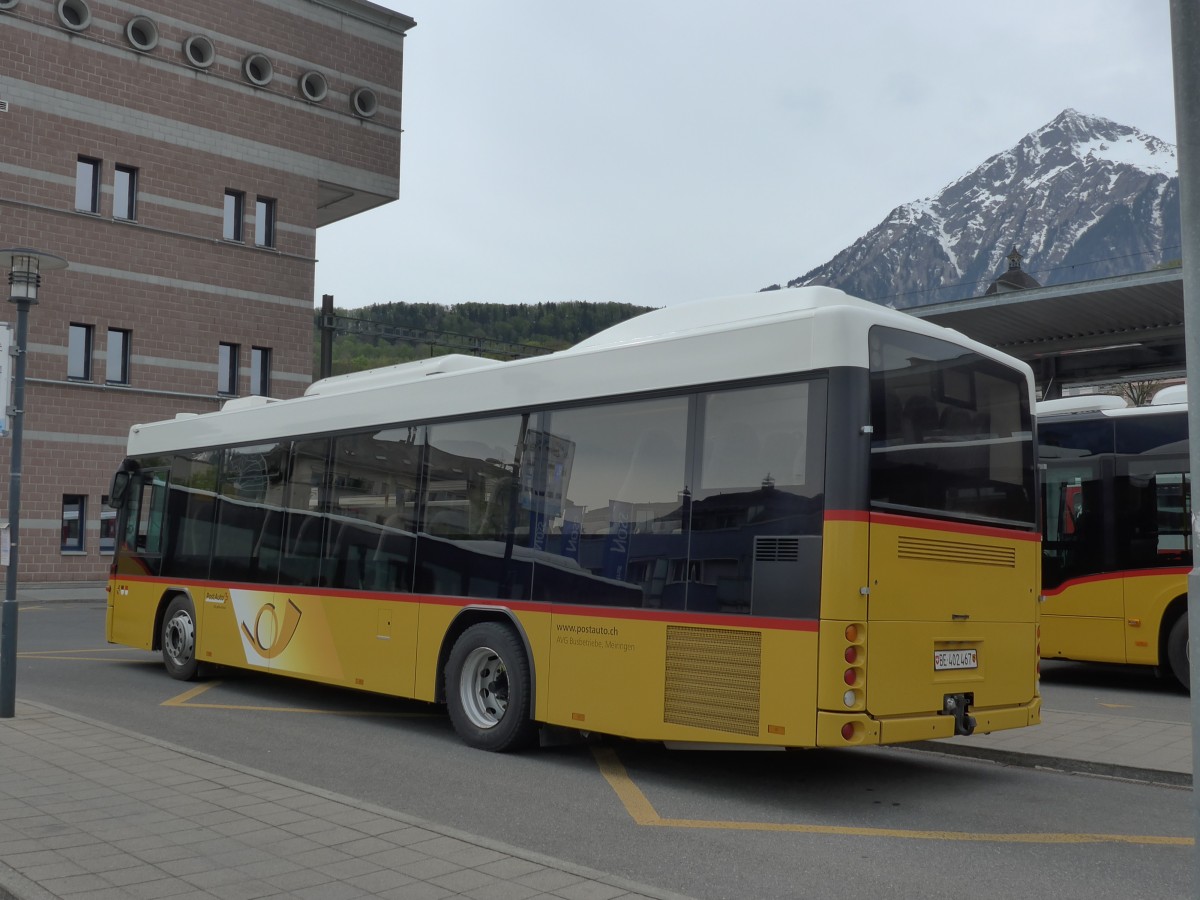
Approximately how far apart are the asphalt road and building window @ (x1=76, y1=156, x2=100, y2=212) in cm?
2627

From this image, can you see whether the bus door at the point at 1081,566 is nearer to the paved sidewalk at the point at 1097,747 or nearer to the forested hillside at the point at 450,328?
the paved sidewalk at the point at 1097,747

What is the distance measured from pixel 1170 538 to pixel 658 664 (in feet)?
26.3

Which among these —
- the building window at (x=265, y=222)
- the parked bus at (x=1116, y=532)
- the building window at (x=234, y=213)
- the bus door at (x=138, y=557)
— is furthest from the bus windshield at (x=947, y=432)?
the building window at (x=265, y=222)

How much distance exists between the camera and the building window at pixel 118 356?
34.9 metres

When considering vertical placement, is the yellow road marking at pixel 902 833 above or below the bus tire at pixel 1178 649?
below

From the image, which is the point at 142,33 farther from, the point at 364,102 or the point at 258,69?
the point at 364,102

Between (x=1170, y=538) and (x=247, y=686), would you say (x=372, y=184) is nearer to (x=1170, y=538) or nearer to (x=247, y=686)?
(x=247, y=686)

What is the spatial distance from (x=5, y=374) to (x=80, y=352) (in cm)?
2650

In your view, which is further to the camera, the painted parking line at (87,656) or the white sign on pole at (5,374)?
the painted parking line at (87,656)

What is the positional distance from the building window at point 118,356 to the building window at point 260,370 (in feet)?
13.5

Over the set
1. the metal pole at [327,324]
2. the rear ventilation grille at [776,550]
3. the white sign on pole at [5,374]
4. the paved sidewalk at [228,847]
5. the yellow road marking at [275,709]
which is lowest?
the yellow road marking at [275,709]

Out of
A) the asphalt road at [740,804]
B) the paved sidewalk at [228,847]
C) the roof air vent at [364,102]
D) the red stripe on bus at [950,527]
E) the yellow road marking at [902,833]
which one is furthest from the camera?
the roof air vent at [364,102]

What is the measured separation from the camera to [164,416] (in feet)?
117

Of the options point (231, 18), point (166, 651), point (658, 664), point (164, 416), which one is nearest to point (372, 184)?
point (231, 18)
